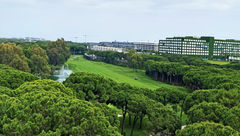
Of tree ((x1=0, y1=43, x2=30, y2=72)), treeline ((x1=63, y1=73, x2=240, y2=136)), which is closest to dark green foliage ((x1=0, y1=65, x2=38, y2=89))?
treeline ((x1=63, y1=73, x2=240, y2=136))

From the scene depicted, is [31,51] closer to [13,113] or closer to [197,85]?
[197,85]

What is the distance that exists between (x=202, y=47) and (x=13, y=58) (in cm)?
13087

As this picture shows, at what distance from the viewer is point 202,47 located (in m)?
162

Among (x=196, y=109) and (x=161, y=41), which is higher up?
(x=161, y=41)

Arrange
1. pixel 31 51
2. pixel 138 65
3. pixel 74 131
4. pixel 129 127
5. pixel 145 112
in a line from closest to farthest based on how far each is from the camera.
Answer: pixel 74 131
pixel 145 112
pixel 129 127
pixel 31 51
pixel 138 65

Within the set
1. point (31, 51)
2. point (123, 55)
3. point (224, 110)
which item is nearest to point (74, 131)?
point (224, 110)

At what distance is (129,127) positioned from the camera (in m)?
39.8

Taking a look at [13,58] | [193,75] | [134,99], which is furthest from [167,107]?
[13,58]

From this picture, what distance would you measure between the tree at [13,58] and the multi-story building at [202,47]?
Result: 117070mm

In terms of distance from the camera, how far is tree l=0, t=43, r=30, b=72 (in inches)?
2377

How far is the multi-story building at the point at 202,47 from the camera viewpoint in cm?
15825

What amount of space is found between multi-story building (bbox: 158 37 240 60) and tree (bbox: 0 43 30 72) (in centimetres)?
11707

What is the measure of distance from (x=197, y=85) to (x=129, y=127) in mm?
37811

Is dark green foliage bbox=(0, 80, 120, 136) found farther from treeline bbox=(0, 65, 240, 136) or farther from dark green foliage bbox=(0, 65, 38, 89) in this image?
dark green foliage bbox=(0, 65, 38, 89)
